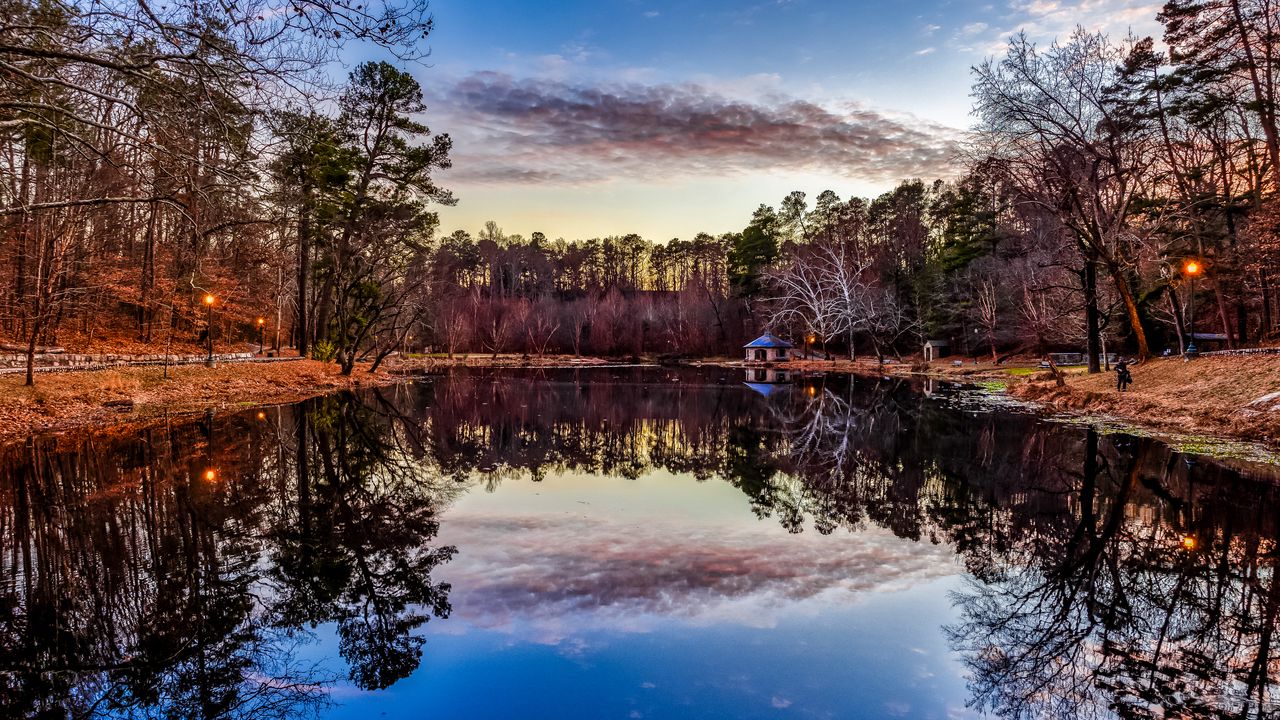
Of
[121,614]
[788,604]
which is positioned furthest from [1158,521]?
[121,614]

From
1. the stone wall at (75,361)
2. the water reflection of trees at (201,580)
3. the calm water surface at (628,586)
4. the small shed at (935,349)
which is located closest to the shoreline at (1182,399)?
the calm water surface at (628,586)

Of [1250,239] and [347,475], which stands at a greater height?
[1250,239]

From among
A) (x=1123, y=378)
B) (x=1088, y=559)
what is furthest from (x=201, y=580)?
(x=1123, y=378)

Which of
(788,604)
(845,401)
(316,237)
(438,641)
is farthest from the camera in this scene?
(316,237)

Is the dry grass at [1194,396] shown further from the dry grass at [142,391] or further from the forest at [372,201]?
the dry grass at [142,391]

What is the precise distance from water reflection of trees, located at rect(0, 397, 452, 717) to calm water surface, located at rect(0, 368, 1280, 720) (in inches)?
1.2

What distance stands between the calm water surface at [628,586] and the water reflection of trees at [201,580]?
0.10 feet

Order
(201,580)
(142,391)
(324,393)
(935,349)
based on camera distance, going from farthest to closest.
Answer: (935,349)
(324,393)
(142,391)
(201,580)

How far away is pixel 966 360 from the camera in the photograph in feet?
183

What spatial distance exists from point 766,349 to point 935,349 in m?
16.2

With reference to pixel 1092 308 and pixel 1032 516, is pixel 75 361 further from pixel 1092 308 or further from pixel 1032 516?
pixel 1092 308

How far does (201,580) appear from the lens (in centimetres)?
630

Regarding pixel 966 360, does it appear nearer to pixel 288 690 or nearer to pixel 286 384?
pixel 286 384

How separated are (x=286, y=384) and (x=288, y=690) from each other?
87.4 feet
